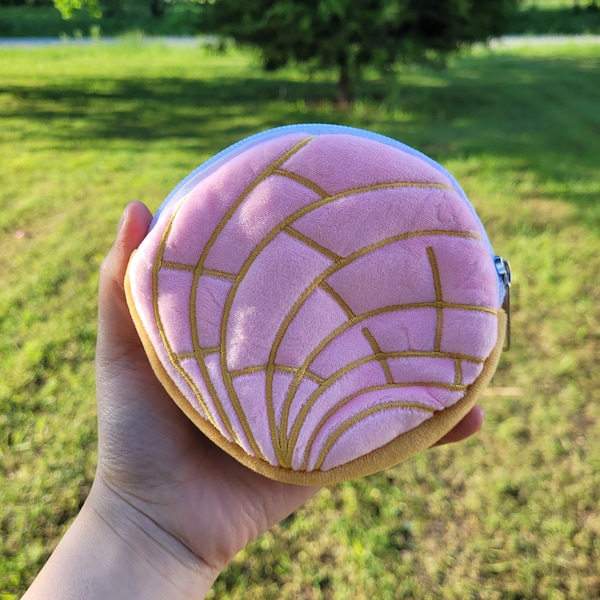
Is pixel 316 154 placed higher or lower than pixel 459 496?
higher

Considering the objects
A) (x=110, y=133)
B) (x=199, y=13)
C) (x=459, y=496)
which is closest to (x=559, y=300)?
(x=459, y=496)

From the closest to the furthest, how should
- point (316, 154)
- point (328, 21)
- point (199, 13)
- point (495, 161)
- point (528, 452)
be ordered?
point (316, 154)
point (528, 452)
point (495, 161)
point (328, 21)
point (199, 13)

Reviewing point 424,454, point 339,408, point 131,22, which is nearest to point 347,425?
point 339,408

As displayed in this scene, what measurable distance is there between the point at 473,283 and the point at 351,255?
0.22 metres

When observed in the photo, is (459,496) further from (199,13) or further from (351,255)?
(199,13)

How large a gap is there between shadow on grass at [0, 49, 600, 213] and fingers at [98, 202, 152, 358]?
343cm

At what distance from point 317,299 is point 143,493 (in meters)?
0.57

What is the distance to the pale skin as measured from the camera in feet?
3.36

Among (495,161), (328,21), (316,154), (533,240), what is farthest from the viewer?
(328,21)

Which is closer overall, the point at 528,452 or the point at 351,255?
the point at 351,255

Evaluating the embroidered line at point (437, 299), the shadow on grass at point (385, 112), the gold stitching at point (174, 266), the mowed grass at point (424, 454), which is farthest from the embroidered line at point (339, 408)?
the shadow on grass at point (385, 112)

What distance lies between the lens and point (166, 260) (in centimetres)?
92

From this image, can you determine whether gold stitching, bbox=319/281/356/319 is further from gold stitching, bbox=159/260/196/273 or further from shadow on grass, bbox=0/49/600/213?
shadow on grass, bbox=0/49/600/213

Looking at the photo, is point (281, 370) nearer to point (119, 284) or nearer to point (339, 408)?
point (339, 408)
